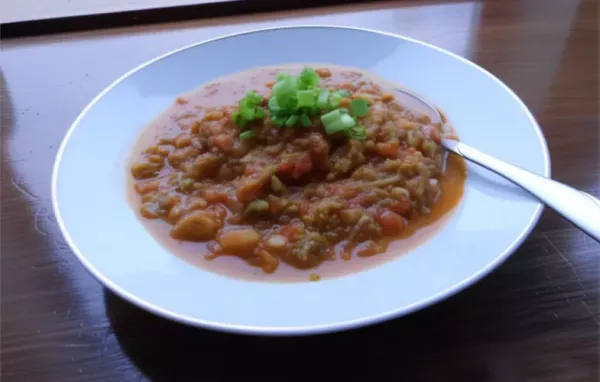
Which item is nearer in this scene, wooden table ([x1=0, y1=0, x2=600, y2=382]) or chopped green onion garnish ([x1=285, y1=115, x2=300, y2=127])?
wooden table ([x1=0, y1=0, x2=600, y2=382])

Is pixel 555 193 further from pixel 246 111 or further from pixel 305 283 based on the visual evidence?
pixel 246 111

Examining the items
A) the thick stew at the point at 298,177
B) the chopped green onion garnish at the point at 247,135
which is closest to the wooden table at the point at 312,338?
the thick stew at the point at 298,177

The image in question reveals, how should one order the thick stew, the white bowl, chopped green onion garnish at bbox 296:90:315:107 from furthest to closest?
chopped green onion garnish at bbox 296:90:315:107 < the thick stew < the white bowl

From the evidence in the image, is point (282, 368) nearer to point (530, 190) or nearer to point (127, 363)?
point (127, 363)

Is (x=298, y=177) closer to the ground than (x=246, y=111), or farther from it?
closer to the ground

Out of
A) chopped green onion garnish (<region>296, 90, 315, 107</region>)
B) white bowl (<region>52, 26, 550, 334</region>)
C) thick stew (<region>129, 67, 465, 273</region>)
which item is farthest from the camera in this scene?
chopped green onion garnish (<region>296, 90, 315, 107</region>)

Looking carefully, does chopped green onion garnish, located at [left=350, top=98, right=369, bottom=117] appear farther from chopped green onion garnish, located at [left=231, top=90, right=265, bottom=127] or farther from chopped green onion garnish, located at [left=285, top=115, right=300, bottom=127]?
chopped green onion garnish, located at [left=231, top=90, right=265, bottom=127]

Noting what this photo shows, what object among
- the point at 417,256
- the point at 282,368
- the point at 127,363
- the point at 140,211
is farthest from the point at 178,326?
the point at 417,256

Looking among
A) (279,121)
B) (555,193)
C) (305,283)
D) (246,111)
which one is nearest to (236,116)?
(246,111)

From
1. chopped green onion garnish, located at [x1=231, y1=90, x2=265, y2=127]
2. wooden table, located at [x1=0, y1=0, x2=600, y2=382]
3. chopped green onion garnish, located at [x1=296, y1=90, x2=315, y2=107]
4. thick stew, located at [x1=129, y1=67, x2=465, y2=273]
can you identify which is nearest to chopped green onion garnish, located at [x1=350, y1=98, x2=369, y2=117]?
thick stew, located at [x1=129, y1=67, x2=465, y2=273]
